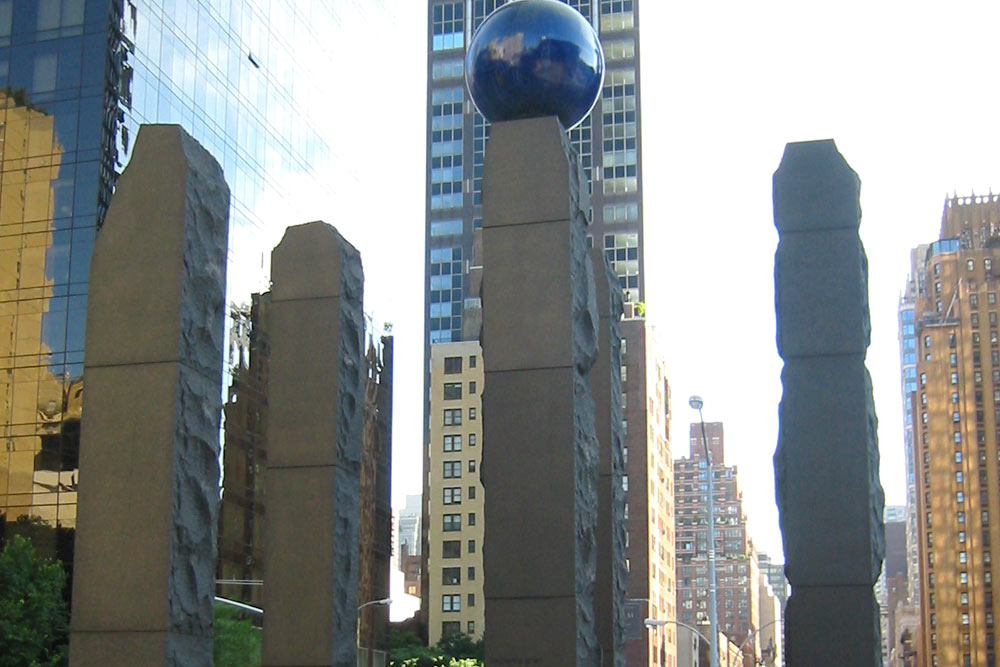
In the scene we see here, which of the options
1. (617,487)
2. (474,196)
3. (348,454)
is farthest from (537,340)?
(474,196)

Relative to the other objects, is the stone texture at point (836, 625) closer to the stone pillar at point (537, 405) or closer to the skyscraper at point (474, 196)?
the stone pillar at point (537, 405)

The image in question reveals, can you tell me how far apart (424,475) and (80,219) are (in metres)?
75.5

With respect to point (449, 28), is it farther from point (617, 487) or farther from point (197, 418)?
point (197, 418)

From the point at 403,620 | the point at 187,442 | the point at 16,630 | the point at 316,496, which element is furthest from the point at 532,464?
the point at 403,620

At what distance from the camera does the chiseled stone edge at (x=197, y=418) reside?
15977mm

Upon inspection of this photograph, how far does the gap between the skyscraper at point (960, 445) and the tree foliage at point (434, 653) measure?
5923 centimetres

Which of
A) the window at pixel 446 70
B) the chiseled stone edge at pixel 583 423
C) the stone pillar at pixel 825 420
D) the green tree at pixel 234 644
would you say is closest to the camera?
A: the chiseled stone edge at pixel 583 423

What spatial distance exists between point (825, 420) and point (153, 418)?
836 cm

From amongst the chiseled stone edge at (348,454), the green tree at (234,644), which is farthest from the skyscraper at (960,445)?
the chiseled stone edge at (348,454)

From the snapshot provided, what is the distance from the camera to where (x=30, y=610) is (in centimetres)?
4009

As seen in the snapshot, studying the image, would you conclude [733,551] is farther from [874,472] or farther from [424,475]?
[874,472]

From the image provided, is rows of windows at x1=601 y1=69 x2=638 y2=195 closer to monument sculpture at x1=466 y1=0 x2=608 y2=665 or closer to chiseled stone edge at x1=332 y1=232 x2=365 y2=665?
chiseled stone edge at x1=332 y1=232 x2=365 y2=665

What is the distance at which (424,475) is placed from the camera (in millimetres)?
124125

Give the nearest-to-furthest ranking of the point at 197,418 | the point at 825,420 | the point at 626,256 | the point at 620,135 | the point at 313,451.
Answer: the point at 197,418 < the point at 825,420 < the point at 313,451 < the point at 626,256 < the point at 620,135
